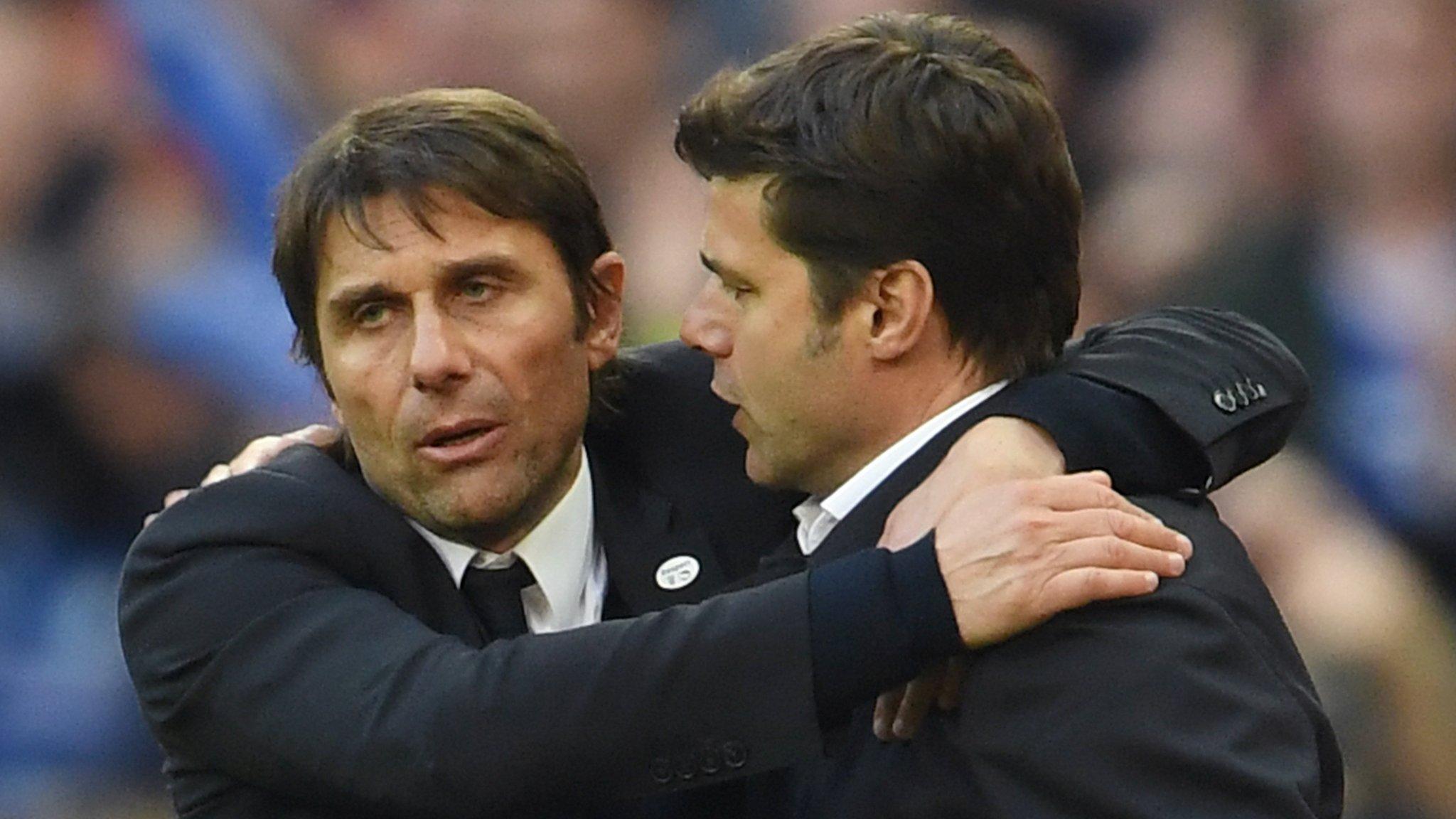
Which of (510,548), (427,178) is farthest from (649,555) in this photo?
(427,178)

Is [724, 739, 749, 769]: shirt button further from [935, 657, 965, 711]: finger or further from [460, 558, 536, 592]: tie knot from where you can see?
[460, 558, 536, 592]: tie knot

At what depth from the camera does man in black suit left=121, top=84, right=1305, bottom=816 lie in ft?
6.77

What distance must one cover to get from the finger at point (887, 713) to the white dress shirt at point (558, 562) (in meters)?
0.44

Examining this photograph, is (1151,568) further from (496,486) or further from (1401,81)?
(1401,81)

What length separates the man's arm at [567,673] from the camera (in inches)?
80.0

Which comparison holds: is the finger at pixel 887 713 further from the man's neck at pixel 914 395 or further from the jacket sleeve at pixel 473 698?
the man's neck at pixel 914 395

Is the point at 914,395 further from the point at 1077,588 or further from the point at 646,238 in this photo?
the point at 646,238

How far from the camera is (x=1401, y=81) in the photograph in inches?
178

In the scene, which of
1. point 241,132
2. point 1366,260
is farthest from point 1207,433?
point 241,132

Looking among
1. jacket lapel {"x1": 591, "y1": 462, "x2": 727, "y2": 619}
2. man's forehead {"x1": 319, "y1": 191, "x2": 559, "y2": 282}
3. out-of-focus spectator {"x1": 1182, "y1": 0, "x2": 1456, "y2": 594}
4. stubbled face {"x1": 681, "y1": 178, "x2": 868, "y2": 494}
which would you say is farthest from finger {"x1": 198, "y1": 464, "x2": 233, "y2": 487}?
out-of-focus spectator {"x1": 1182, "y1": 0, "x2": 1456, "y2": 594}

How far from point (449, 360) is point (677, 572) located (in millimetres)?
352

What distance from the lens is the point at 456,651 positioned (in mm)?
2195

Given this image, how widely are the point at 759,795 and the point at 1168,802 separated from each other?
538 millimetres

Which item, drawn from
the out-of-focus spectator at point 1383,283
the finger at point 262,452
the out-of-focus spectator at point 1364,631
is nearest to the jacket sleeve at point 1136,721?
the finger at point 262,452
